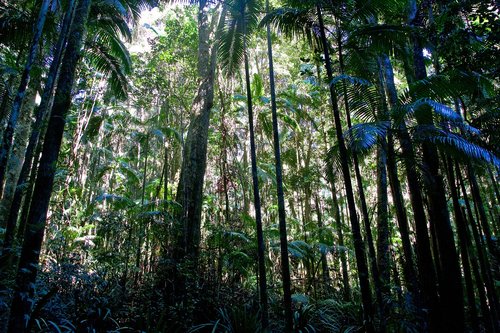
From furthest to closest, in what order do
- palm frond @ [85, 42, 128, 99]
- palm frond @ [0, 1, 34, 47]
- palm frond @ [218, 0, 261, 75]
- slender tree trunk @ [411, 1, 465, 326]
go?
palm frond @ [85, 42, 128, 99] < palm frond @ [218, 0, 261, 75] < palm frond @ [0, 1, 34, 47] < slender tree trunk @ [411, 1, 465, 326]

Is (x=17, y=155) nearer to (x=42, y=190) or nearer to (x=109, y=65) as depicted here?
(x=109, y=65)

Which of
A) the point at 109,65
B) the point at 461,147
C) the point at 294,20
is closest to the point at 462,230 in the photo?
the point at 461,147

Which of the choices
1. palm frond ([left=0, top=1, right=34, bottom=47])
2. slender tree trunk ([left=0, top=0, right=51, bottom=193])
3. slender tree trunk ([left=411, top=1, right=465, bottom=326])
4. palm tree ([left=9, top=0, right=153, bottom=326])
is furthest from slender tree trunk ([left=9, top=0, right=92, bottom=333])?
slender tree trunk ([left=411, top=1, right=465, bottom=326])

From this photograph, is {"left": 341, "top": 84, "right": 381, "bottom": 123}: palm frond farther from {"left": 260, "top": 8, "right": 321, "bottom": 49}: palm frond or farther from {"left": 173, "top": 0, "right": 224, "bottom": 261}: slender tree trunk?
{"left": 173, "top": 0, "right": 224, "bottom": 261}: slender tree trunk

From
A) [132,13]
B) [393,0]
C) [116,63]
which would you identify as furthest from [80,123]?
[393,0]

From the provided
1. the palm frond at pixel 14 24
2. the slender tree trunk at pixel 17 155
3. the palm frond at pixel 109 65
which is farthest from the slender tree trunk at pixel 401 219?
the slender tree trunk at pixel 17 155

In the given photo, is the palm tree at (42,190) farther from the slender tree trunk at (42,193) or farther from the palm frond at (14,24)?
the palm frond at (14,24)

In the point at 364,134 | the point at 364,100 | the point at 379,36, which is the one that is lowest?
the point at 364,134

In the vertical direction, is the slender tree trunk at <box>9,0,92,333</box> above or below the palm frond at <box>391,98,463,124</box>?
below

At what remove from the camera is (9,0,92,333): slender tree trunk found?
402cm

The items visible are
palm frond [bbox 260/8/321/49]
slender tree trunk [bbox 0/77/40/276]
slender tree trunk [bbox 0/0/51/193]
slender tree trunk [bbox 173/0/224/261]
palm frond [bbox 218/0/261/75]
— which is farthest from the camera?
slender tree trunk [bbox 0/77/40/276]

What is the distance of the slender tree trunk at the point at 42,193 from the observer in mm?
4023

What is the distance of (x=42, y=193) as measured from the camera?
15.0ft

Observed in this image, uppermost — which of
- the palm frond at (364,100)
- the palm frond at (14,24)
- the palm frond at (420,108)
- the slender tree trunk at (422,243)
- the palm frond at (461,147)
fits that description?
the palm frond at (14,24)
